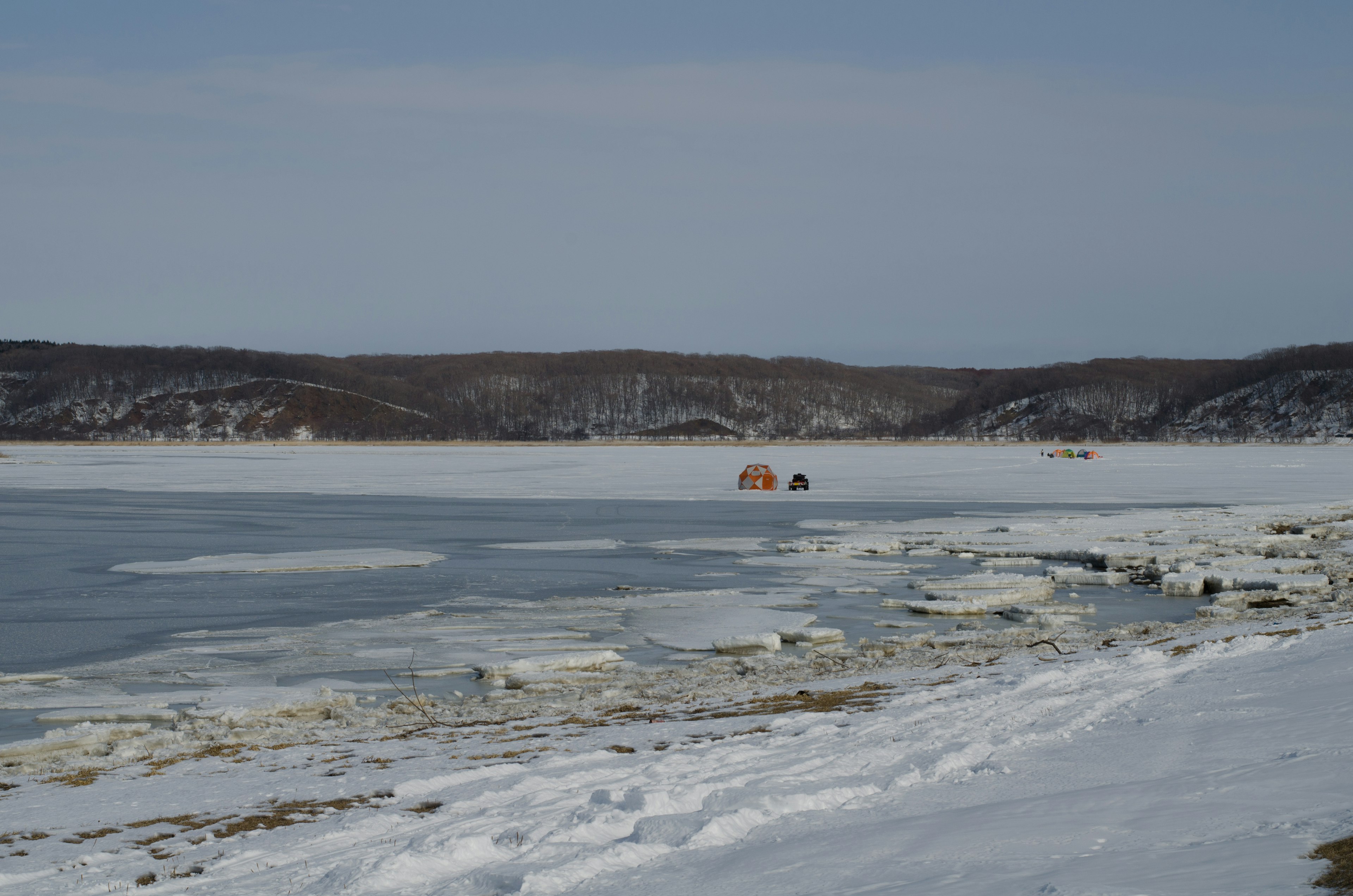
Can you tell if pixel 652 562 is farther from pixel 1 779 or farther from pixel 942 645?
pixel 1 779

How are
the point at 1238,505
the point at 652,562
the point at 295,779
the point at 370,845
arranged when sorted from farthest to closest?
the point at 1238,505, the point at 652,562, the point at 295,779, the point at 370,845

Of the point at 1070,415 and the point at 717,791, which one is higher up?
the point at 1070,415

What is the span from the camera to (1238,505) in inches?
1081

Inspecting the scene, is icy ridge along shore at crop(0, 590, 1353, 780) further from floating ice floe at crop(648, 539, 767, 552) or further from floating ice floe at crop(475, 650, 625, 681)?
floating ice floe at crop(648, 539, 767, 552)

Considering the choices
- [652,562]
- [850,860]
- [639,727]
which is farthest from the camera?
[652,562]

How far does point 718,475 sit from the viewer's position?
47.4 m

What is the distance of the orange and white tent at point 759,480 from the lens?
36250 millimetres

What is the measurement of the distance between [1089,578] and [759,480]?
2195 cm

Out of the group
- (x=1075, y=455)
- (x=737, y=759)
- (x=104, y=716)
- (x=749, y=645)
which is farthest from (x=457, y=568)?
(x=1075, y=455)

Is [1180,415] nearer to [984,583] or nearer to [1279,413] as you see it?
[1279,413]

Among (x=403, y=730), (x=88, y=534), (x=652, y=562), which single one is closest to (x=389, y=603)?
(x=652, y=562)

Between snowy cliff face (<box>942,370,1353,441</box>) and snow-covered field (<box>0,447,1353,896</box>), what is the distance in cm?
13433

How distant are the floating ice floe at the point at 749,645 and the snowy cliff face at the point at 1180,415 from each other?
135 m

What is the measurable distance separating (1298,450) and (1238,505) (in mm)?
63195
